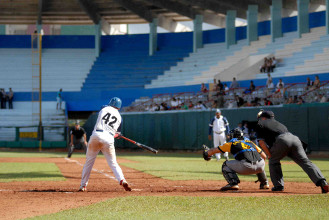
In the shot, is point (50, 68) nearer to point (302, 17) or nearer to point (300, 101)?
point (302, 17)

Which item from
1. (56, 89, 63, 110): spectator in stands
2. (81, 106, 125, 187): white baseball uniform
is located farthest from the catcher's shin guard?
(56, 89, 63, 110): spectator in stands

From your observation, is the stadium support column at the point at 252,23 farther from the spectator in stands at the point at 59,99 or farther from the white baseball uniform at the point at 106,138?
the white baseball uniform at the point at 106,138

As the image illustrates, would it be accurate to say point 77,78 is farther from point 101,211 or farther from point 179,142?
point 101,211

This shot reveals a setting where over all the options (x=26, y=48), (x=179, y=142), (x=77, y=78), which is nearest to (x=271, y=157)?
(x=179, y=142)

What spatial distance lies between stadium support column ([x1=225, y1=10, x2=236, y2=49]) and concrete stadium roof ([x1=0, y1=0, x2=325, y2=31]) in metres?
0.55

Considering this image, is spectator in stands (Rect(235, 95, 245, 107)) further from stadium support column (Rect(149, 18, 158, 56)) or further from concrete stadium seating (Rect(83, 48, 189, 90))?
stadium support column (Rect(149, 18, 158, 56))

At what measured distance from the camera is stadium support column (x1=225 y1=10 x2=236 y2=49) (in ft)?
142

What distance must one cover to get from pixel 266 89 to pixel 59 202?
2194cm

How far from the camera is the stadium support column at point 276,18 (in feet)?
127

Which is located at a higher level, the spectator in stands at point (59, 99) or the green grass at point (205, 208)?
the spectator in stands at point (59, 99)

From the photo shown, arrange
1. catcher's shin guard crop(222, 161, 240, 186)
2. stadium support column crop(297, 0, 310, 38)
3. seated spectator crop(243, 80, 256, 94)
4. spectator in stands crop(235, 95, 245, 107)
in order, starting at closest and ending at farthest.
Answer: catcher's shin guard crop(222, 161, 240, 186)
spectator in stands crop(235, 95, 245, 107)
seated spectator crop(243, 80, 256, 94)
stadium support column crop(297, 0, 310, 38)

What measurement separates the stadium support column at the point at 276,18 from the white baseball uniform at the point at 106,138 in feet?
101

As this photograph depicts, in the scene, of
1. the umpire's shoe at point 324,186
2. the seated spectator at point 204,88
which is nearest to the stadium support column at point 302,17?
the seated spectator at point 204,88

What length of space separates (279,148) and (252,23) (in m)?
32.7
